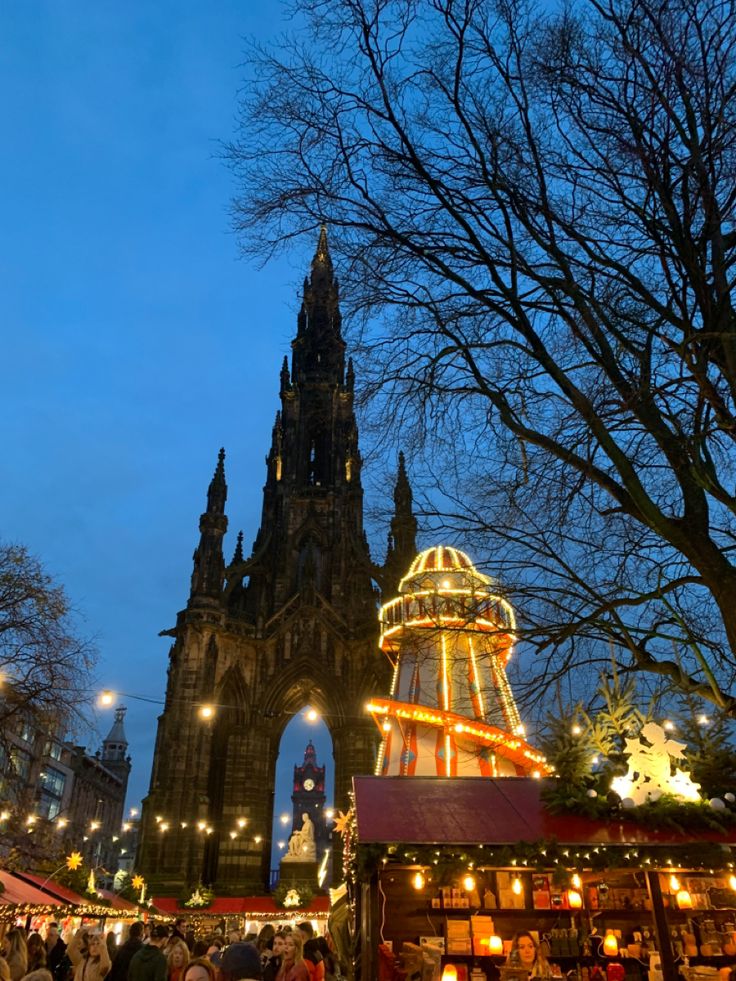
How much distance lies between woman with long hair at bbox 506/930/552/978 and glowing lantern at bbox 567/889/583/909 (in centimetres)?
64

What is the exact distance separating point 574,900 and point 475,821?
1.98m

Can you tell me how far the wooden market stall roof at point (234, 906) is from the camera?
81.6 ft

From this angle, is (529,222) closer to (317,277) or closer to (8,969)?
(8,969)

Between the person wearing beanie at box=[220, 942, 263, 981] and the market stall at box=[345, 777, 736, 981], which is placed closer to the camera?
the person wearing beanie at box=[220, 942, 263, 981]

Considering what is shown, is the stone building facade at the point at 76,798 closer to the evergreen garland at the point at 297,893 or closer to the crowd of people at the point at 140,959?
the evergreen garland at the point at 297,893

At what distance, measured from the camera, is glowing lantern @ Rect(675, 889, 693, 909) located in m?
8.64

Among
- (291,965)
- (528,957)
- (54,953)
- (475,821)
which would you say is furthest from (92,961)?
(528,957)

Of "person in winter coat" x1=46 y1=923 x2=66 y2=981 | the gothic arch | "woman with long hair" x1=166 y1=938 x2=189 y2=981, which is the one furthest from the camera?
the gothic arch

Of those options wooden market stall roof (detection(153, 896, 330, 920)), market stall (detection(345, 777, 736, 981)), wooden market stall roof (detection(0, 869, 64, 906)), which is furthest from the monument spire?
market stall (detection(345, 777, 736, 981))

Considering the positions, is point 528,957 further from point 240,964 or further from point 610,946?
point 240,964

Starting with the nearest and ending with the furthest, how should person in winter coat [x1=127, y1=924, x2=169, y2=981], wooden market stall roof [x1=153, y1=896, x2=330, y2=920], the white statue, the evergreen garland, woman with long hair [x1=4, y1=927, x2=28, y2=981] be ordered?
1. person in winter coat [x1=127, y1=924, x2=169, y2=981]
2. woman with long hair [x1=4, y1=927, x2=28, y2=981]
3. wooden market stall roof [x1=153, y1=896, x2=330, y2=920]
4. the evergreen garland
5. the white statue

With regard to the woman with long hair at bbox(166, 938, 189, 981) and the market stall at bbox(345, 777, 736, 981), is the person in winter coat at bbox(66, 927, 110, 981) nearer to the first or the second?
the woman with long hair at bbox(166, 938, 189, 981)

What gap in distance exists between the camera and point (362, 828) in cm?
778

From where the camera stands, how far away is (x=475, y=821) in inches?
321
